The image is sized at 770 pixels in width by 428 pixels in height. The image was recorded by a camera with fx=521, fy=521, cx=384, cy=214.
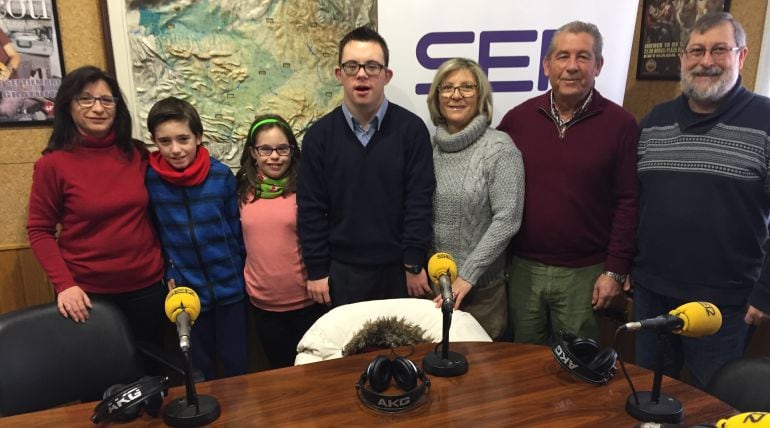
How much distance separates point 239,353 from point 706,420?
5.61 ft

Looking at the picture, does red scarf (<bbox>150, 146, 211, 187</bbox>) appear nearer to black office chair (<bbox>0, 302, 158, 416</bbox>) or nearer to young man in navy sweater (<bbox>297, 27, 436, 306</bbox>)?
A: young man in navy sweater (<bbox>297, 27, 436, 306</bbox>)

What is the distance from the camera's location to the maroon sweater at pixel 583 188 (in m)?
1.93

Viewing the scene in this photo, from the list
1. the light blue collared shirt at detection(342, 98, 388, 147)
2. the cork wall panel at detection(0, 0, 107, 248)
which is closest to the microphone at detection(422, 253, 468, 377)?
the light blue collared shirt at detection(342, 98, 388, 147)

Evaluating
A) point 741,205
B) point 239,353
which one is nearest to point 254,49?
point 239,353

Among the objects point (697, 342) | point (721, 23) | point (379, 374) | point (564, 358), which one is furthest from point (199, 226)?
point (721, 23)

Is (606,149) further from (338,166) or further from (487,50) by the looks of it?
(338,166)

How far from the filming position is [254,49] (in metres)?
2.32

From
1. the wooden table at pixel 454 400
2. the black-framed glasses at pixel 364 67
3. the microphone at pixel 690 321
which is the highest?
the black-framed glasses at pixel 364 67

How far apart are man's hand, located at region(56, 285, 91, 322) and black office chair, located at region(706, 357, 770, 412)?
1.89 m

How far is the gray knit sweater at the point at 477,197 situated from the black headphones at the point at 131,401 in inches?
43.8

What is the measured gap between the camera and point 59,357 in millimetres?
1659

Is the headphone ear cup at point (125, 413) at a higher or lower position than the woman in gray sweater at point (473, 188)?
lower

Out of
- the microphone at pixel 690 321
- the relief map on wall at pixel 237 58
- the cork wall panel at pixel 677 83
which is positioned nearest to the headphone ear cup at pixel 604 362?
the microphone at pixel 690 321

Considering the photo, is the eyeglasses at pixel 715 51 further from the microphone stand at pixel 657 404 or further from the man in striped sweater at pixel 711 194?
the microphone stand at pixel 657 404
